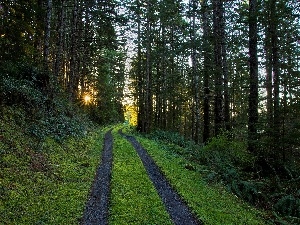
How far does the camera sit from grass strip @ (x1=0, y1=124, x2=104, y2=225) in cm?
836

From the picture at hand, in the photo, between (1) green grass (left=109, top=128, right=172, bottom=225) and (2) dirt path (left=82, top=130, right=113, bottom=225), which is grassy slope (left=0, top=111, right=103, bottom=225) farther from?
(1) green grass (left=109, top=128, right=172, bottom=225)

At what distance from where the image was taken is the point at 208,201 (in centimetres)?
1056

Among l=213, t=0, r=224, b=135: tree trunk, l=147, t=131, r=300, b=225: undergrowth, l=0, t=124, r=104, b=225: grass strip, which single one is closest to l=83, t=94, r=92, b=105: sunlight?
l=213, t=0, r=224, b=135: tree trunk

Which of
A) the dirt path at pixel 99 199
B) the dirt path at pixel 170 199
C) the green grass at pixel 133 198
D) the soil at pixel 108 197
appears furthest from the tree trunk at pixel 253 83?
the dirt path at pixel 99 199

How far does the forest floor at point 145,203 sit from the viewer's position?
8.78m

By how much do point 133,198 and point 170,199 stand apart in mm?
1329

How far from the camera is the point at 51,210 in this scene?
8781mm

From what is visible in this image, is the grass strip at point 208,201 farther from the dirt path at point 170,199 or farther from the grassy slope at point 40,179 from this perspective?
the grassy slope at point 40,179

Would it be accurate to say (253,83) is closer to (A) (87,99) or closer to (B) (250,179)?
(B) (250,179)

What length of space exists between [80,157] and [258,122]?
9014 mm

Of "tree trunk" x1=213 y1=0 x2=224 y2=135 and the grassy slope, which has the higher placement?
"tree trunk" x1=213 y1=0 x2=224 y2=135

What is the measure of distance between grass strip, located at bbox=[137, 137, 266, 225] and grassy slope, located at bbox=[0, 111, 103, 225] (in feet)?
11.6

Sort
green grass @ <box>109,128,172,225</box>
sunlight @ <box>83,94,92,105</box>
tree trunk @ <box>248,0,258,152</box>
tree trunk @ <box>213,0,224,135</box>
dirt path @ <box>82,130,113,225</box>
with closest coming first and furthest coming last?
1. dirt path @ <box>82,130,113,225</box>
2. green grass @ <box>109,128,172,225</box>
3. tree trunk @ <box>248,0,258,152</box>
4. tree trunk @ <box>213,0,224,135</box>
5. sunlight @ <box>83,94,92,105</box>

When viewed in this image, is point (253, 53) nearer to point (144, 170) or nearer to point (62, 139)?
point (144, 170)
